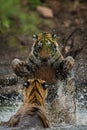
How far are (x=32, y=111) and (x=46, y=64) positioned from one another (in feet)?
3.85

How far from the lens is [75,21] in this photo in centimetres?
1395

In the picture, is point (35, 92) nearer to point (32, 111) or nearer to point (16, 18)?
point (32, 111)

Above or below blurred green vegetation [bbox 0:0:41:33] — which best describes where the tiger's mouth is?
below

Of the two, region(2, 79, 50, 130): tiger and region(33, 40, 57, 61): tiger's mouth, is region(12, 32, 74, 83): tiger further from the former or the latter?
region(2, 79, 50, 130): tiger

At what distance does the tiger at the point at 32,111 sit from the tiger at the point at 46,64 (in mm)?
810

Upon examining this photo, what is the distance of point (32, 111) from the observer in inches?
282

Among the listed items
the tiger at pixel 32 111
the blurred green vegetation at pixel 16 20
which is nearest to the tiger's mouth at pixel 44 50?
the tiger at pixel 32 111

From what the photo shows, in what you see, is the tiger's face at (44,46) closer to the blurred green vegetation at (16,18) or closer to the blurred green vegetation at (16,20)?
the blurred green vegetation at (16,20)

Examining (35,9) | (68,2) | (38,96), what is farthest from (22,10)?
(38,96)

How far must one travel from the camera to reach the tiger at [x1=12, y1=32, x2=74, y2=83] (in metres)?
8.21

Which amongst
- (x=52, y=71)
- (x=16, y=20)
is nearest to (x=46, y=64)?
(x=52, y=71)

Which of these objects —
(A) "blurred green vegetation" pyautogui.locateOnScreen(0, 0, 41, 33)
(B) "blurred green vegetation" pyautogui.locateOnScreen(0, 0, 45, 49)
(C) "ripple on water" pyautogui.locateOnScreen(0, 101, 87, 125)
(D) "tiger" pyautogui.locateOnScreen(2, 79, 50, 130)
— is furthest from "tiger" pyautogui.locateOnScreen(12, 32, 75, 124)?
(A) "blurred green vegetation" pyautogui.locateOnScreen(0, 0, 41, 33)

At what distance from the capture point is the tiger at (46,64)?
821 cm

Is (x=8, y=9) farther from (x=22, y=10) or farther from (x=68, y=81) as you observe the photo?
(x=68, y=81)
